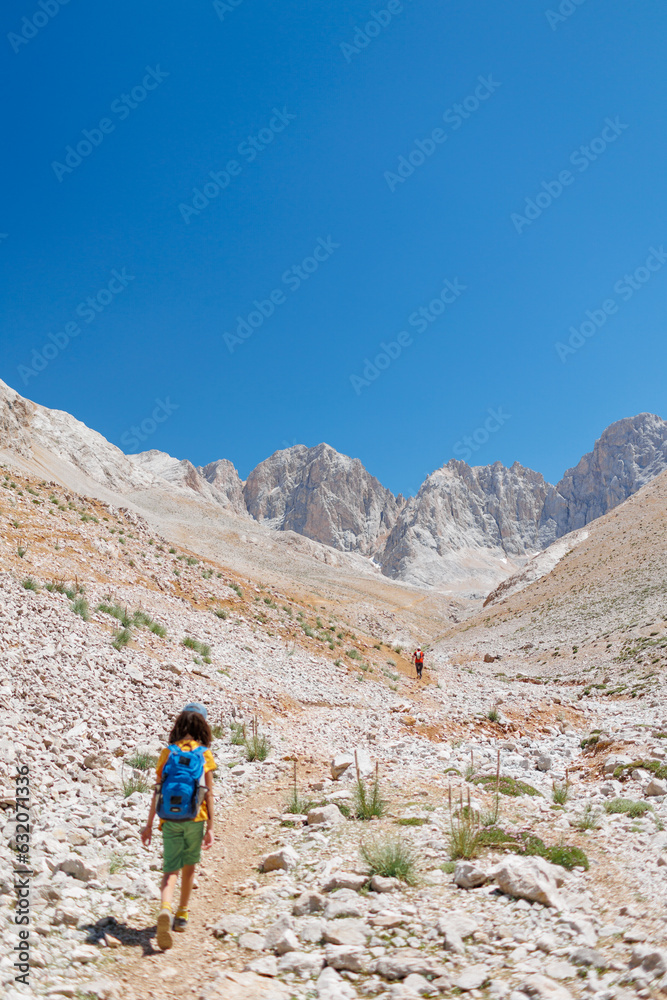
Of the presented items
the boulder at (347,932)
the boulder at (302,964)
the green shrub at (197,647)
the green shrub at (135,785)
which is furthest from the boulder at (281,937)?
the green shrub at (197,647)

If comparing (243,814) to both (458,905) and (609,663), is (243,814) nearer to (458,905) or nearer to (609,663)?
(458,905)

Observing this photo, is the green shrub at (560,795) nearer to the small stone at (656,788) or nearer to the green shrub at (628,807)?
the green shrub at (628,807)

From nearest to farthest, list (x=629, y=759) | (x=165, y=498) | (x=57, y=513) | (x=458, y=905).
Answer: (x=458, y=905) < (x=629, y=759) < (x=57, y=513) < (x=165, y=498)

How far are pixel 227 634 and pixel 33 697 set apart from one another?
10.9m

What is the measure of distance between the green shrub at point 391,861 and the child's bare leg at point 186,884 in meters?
1.86

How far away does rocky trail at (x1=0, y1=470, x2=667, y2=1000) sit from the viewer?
452 centimetres

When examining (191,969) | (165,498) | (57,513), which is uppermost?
(165,498)

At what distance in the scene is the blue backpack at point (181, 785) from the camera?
5.25m

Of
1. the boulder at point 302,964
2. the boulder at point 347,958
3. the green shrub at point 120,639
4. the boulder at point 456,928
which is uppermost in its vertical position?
the green shrub at point 120,639

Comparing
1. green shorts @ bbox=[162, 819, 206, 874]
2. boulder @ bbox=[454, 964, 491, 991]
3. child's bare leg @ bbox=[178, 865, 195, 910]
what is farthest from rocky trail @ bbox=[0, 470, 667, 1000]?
green shorts @ bbox=[162, 819, 206, 874]

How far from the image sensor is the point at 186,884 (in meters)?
5.37

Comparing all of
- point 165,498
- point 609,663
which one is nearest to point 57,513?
point 609,663

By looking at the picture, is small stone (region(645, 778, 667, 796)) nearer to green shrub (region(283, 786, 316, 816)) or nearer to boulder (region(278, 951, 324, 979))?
green shrub (region(283, 786, 316, 816))

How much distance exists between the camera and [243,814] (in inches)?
329
